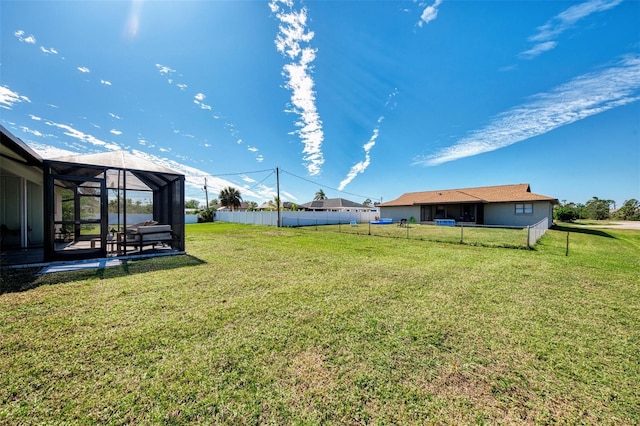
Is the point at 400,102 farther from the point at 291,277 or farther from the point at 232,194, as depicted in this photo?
the point at 232,194

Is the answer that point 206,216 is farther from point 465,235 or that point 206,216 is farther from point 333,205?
point 465,235

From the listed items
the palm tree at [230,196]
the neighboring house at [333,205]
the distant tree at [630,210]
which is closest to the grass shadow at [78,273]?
the neighboring house at [333,205]

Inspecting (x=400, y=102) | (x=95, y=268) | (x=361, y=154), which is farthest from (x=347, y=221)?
(x=95, y=268)

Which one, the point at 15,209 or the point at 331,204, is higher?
the point at 331,204

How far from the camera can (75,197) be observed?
8008 millimetres

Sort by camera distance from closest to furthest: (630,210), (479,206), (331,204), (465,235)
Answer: (465,235) < (479,206) < (630,210) < (331,204)

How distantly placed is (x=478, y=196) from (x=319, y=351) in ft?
87.5

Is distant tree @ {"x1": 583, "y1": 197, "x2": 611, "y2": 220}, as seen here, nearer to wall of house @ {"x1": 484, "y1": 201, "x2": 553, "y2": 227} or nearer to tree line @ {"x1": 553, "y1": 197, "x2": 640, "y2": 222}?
tree line @ {"x1": 553, "y1": 197, "x2": 640, "y2": 222}

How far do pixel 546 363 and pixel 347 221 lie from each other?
26826mm

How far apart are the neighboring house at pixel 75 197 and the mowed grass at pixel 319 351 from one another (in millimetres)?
2438

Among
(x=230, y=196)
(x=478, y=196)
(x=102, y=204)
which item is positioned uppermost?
(x=230, y=196)

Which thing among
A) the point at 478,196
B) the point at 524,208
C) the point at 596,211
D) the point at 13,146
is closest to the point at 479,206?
the point at 478,196

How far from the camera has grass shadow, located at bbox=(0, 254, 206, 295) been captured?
4584 mm

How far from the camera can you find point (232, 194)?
4384cm
